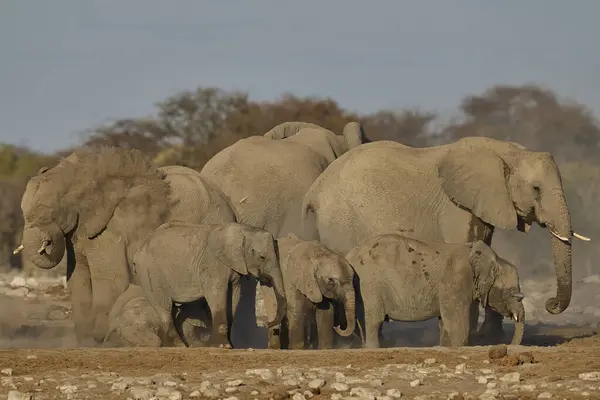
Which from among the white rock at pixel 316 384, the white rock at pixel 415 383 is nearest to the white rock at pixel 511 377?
the white rock at pixel 415 383

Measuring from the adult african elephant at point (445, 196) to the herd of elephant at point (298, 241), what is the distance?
0.02 meters

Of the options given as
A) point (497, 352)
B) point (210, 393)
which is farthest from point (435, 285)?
point (210, 393)

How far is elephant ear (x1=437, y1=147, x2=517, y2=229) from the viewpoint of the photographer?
1770 centimetres

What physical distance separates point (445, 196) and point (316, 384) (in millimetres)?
6699

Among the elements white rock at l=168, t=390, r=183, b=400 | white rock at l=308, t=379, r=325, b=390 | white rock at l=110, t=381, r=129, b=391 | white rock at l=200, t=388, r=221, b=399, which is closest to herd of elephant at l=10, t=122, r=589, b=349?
white rock at l=308, t=379, r=325, b=390

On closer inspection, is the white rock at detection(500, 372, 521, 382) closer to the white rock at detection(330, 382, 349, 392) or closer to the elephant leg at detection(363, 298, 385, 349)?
the white rock at detection(330, 382, 349, 392)

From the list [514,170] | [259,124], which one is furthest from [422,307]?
[259,124]

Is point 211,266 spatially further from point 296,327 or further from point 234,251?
point 296,327

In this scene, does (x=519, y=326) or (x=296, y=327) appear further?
(x=296, y=327)

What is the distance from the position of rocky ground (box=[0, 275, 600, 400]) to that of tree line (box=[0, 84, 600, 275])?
1655cm

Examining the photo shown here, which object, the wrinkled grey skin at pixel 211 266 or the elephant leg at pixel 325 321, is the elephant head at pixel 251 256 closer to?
the wrinkled grey skin at pixel 211 266

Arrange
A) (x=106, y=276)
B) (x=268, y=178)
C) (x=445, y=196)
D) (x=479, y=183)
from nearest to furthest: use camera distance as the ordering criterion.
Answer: (x=479, y=183) → (x=106, y=276) → (x=445, y=196) → (x=268, y=178)

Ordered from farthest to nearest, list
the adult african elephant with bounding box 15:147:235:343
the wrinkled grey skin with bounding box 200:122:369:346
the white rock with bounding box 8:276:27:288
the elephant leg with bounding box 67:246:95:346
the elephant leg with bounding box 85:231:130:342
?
1. the white rock with bounding box 8:276:27:288
2. the wrinkled grey skin with bounding box 200:122:369:346
3. the elephant leg with bounding box 67:246:95:346
4. the adult african elephant with bounding box 15:147:235:343
5. the elephant leg with bounding box 85:231:130:342

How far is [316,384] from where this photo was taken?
1188cm
